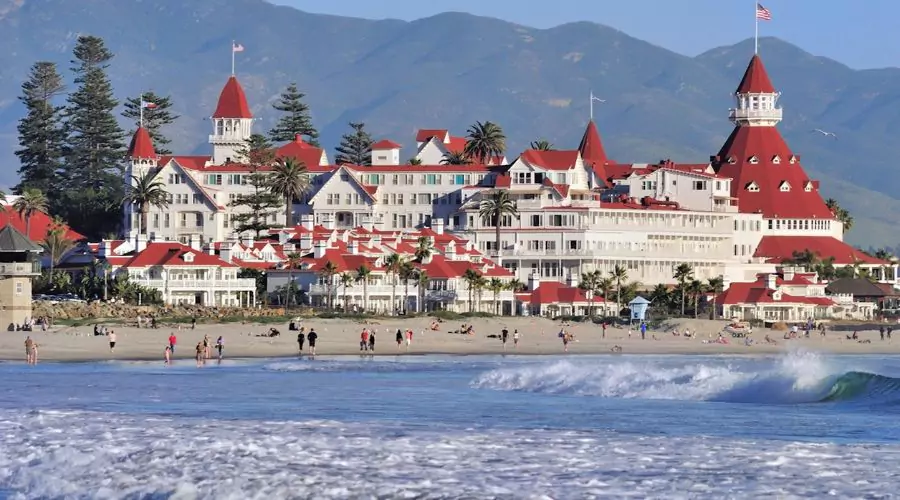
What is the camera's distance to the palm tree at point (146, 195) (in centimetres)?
11388

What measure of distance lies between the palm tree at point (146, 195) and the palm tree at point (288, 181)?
21.8 feet

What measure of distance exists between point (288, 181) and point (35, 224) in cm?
1530

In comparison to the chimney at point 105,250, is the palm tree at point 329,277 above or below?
below

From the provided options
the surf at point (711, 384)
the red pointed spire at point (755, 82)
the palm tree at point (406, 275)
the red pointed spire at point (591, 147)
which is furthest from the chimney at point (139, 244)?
the red pointed spire at point (755, 82)

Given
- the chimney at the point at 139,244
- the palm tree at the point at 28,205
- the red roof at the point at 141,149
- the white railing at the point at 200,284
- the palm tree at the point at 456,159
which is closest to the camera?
the white railing at the point at 200,284

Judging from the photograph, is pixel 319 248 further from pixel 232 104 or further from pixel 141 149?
pixel 232 104

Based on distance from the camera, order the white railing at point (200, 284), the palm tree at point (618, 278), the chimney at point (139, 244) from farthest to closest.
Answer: the palm tree at point (618, 278)
the chimney at point (139, 244)
the white railing at point (200, 284)

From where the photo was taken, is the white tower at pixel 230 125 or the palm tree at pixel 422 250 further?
the white tower at pixel 230 125

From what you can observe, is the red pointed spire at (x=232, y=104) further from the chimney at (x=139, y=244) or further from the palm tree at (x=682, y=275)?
the palm tree at (x=682, y=275)

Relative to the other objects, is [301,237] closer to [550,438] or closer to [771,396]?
[771,396]

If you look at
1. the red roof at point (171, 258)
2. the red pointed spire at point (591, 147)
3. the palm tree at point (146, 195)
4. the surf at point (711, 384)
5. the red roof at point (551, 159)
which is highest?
the red pointed spire at point (591, 147)

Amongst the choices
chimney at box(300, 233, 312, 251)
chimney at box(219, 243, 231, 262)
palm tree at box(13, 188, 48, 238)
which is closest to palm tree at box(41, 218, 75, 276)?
palm tree at box(13, 188, 48, 238)

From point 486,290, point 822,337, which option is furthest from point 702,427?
point 486,290

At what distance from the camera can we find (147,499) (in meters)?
25.2
